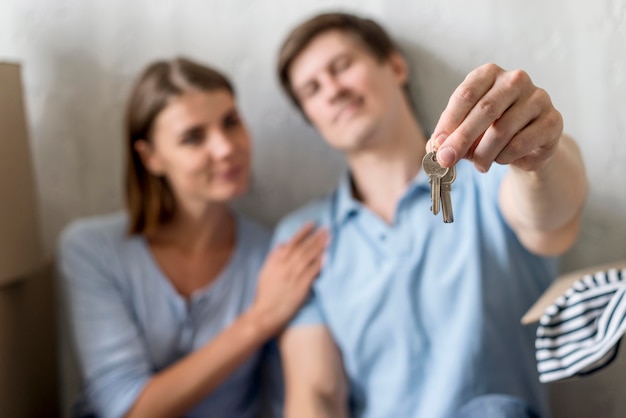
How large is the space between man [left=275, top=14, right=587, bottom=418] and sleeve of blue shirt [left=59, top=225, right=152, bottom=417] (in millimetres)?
204

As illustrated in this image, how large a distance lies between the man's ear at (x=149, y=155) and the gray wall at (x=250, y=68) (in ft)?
0.49

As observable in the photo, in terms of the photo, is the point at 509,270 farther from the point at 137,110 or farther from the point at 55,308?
the point at 55,308

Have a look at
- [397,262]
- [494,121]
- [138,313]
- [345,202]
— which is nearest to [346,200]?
[345,202]

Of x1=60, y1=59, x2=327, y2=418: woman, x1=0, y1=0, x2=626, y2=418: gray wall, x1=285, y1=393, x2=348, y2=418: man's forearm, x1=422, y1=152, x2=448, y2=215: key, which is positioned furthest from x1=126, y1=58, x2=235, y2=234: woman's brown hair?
x1=422, y1=152, x2=448, y2=215: key

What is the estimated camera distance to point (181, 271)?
3.49 feet

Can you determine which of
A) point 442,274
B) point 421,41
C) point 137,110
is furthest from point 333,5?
point 442,274

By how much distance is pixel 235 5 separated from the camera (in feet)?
3.67

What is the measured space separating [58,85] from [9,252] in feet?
1.05

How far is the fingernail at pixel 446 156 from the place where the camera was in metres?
0.51

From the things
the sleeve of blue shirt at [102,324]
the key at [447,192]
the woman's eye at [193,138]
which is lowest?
the sleeve of blue shirt at [102,324]

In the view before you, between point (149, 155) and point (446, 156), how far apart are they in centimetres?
64

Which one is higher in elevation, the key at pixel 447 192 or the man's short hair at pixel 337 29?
the man's short hair at pixel 337 29

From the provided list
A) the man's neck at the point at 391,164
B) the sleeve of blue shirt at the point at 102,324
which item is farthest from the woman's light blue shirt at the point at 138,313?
→ the man's neck at the point at 391,164

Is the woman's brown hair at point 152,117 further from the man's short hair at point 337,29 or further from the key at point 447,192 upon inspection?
the key at point 447,192
